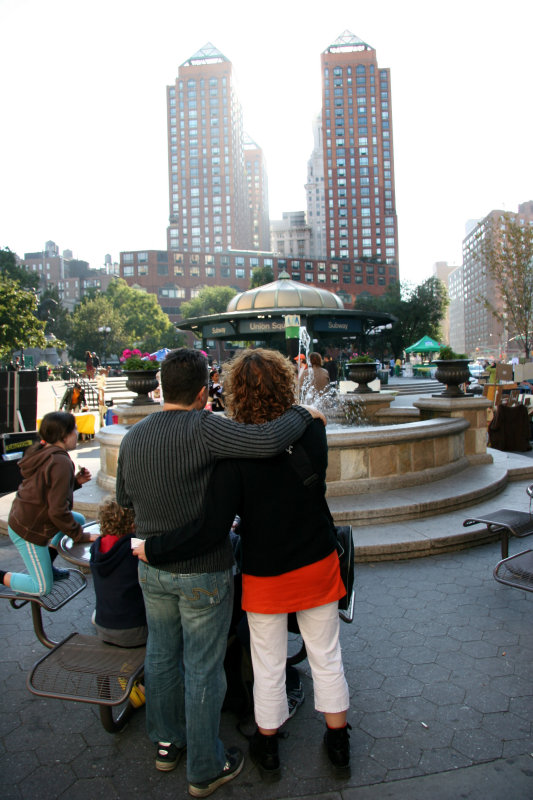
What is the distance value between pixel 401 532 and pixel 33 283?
65.0m

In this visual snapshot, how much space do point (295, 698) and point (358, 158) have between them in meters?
136

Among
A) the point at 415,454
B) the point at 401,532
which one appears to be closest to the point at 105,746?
the point at 401,532

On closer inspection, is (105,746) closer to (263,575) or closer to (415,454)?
(263,575)

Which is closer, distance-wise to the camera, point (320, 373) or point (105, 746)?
point (105, 746)

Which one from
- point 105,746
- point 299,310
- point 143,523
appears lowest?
point 105,746

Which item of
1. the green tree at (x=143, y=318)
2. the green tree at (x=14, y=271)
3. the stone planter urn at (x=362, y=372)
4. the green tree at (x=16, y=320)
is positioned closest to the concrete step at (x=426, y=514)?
the stone planter urn at (x=362, y=372)

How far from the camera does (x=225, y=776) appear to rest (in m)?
2.06

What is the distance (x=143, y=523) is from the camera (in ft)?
6.75

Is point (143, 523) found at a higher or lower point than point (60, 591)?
higher

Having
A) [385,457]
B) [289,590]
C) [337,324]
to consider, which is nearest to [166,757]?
[289,590]

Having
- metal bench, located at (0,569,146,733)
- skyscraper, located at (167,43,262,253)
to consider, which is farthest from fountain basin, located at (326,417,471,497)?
skyscraper, located at (167,43,262,253)

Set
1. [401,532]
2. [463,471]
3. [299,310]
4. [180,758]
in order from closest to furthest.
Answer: [180,758]
[401,532]
[463,471]
[299,310]

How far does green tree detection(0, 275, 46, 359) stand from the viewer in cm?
2962

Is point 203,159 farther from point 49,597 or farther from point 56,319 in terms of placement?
point 49,597
